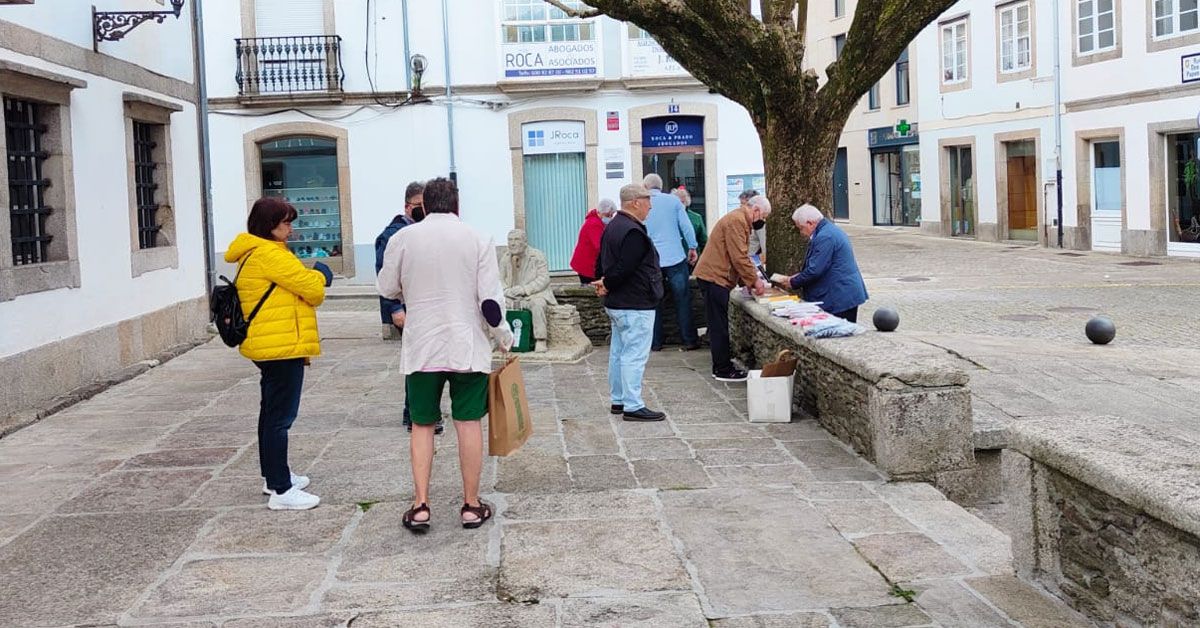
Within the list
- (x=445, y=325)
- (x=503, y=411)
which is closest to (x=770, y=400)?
(x=503, y=411)

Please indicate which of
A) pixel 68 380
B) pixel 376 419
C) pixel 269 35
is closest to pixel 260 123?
pixel 269 35

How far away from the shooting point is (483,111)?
2498 cm

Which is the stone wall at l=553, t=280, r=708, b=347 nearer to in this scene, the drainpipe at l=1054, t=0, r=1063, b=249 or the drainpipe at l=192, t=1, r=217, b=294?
the drainpipe at l=192, t=1, r=217, b=294

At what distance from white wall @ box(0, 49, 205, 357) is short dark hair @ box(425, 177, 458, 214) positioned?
16.6ft

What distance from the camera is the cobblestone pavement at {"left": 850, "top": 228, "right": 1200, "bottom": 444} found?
10.0 meters

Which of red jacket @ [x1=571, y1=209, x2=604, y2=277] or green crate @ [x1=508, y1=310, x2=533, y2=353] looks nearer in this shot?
red jacket @ [x1=571, y1=209, x2=604, y2=277]

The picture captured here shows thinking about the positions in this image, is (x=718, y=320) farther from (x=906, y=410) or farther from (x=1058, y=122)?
(x=1058, y=122)

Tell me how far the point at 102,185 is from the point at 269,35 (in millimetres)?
12643

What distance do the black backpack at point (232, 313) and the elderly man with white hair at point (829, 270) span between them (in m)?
4.69

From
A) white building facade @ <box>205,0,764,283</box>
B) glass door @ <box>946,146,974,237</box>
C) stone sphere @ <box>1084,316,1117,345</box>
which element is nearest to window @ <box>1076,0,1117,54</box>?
glass door @ <box>946,146,974,237</box>

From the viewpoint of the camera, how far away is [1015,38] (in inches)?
1184

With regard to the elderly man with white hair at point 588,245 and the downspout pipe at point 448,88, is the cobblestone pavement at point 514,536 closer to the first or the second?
the elderly man with white hair at point 588,245

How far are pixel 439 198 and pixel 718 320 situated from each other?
4920 millimetres

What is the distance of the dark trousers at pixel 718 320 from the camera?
10852mm
